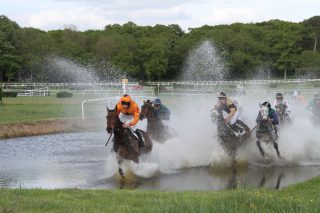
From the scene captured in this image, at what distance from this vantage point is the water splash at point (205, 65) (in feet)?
273

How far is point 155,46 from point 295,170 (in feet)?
237

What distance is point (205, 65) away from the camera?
8169cm

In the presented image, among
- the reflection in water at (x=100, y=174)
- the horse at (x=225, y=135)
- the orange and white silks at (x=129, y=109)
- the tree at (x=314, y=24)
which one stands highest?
the tree at (x=314, y=24)

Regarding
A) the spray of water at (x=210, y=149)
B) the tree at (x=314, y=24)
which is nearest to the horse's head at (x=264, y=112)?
the spray of water at (x=210, y=149)

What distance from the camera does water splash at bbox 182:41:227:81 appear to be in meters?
83.1

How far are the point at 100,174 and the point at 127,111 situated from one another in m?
2.15

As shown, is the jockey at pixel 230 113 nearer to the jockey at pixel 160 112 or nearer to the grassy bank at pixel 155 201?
the jockey at pixel 160 112

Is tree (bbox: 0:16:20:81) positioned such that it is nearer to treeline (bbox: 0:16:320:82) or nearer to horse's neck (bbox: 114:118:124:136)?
treeline (bbox: 0:16:320:82)

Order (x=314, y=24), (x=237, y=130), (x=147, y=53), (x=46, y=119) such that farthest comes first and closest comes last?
(x=314, y=24) < (x=147, y=53) < (x=46, y=119) < (x=237, y=130)

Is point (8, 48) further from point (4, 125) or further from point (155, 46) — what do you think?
point (4, 125)

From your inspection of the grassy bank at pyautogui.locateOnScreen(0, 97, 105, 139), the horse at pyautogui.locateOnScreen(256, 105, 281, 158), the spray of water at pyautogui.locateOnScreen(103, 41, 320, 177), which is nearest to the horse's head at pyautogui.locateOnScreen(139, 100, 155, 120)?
the spray of water at pyautogui.locateOnScreen(103, 41, 320, 177)

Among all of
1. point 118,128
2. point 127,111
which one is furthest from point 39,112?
point 118,128

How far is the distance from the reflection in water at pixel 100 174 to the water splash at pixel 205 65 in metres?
59.4

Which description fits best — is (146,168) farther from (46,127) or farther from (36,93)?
(36,93)
